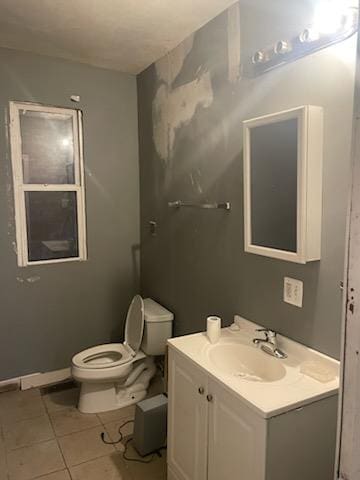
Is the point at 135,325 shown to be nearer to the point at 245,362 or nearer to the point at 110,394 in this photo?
the point at 110,394

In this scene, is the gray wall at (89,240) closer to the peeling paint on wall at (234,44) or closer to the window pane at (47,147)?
the window pane at (47,147)

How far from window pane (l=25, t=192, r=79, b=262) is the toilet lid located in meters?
0.67

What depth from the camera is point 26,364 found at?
2.97 m

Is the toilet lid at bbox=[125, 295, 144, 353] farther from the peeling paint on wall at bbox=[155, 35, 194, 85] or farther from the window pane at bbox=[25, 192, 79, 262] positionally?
the peeling paint on wall at bbox=[155, 35, 194, 85]

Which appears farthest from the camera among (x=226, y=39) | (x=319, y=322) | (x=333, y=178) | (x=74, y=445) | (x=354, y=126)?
(x=74, y=445)

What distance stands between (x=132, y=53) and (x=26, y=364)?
2544 mm

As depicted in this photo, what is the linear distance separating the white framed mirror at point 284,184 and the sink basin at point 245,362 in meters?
0.51

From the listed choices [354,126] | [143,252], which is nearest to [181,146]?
[143,252]

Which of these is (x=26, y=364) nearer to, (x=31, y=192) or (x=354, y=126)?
(x=31, y=192)

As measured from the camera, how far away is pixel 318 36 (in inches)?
60.6

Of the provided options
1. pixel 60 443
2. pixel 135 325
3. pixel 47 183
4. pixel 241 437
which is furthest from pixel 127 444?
pixel 47 183

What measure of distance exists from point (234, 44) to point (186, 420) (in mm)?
1987

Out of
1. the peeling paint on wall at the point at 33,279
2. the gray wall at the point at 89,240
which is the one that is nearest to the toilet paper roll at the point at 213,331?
the gray wall at the point at 89,240

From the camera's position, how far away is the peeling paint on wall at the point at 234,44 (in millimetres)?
2006
